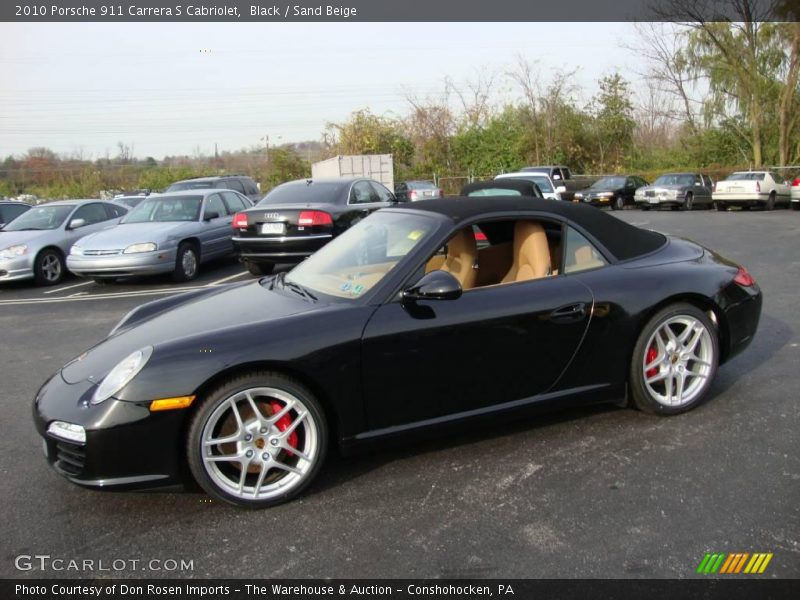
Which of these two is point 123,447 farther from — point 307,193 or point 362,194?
point 362,194

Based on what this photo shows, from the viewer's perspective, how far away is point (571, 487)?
3.21 m

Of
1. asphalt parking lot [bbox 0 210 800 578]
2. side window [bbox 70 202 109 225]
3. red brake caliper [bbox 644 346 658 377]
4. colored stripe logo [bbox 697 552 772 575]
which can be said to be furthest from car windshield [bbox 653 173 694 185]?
colored stripe logo [bbox 697 552 772 575]

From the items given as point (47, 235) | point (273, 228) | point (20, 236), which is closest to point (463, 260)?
point (273, 228)

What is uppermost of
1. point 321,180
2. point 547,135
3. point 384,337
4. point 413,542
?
point 547,135

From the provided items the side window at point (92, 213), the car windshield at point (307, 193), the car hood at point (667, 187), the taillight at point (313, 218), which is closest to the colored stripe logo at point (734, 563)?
the taillight at point (313, 218)

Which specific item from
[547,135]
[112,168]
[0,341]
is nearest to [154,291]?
[0,341]

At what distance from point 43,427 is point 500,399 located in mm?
2252

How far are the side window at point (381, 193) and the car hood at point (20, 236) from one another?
5707 mm

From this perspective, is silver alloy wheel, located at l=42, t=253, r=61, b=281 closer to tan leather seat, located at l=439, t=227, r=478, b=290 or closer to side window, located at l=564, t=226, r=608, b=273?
tan leather seat, located at l=439, t=227, r=478, b=290

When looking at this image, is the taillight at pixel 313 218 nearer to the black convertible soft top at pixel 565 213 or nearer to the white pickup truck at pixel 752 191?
the black convertible soft top at pixel 565 213

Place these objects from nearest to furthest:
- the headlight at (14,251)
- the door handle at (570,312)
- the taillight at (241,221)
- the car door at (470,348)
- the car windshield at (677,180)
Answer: the car door at (470,348), the door handle at (570,312), the taillight at (241,221), the headlight at (14,251), the car windshield at (677,180)

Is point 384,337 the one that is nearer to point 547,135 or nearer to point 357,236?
point 357,236

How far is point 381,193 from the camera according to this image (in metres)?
11.3

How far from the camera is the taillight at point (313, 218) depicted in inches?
375
